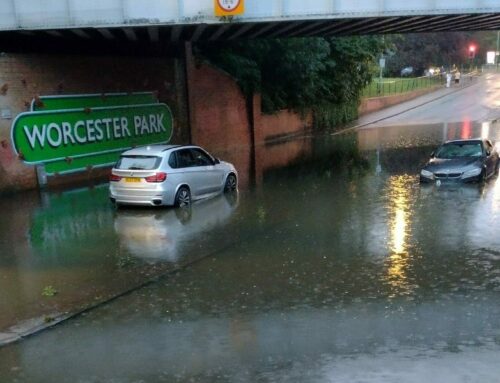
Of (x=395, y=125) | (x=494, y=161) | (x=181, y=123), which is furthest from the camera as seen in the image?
(x=395, y=125)

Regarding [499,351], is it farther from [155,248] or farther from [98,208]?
[98,208]

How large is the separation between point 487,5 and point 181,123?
1424 centimetres

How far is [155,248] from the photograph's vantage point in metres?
10.9

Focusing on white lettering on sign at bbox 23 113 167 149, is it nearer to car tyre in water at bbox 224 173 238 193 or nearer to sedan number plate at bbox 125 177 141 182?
sedan number plate at bbox 125 177 141 182

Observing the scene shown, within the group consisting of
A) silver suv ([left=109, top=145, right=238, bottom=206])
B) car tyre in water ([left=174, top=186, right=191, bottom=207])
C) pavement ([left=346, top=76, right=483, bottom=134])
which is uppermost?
silver suv ([left=109, top=145, right=238, bottom=206])

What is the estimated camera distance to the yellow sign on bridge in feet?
51.7

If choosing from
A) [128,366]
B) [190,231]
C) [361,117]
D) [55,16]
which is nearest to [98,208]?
[190,231]

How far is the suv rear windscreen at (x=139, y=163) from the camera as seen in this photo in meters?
14.5

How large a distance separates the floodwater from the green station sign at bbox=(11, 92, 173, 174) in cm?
270

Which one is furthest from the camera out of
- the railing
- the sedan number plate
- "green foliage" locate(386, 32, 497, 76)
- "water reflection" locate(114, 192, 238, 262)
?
"green foliage" locate(386, 32, 497, 76)

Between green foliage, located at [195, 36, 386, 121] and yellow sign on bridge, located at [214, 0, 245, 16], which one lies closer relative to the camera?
yellow sign on bridge, located at [214, 0, 245, 16]

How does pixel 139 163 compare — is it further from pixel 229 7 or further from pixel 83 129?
pixel 83 129

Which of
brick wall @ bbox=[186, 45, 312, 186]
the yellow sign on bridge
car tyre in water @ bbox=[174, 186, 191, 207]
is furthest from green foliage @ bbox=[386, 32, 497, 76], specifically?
car tyre in water @ bbox=[174, 186, 191, 207]

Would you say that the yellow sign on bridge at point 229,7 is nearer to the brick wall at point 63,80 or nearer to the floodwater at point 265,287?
the floodwater at point 265,287
